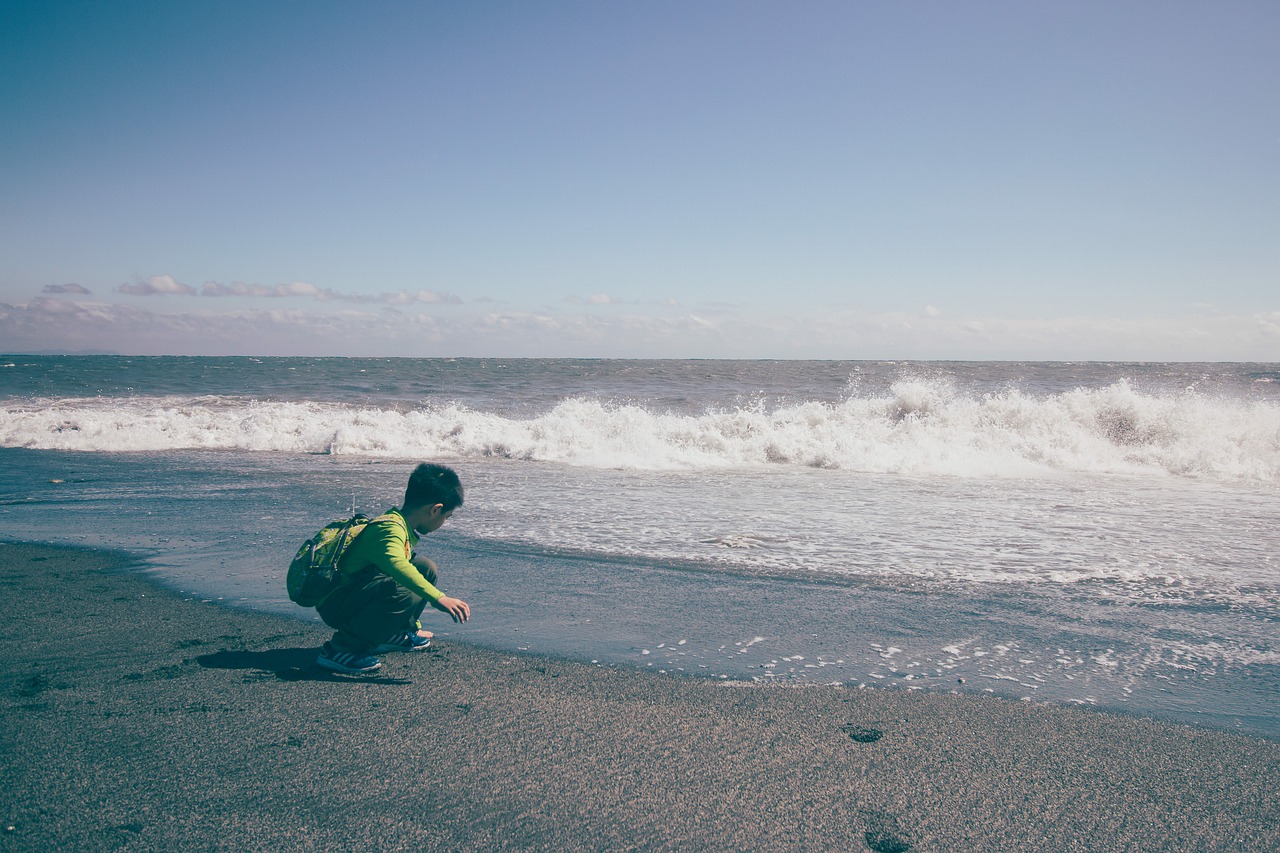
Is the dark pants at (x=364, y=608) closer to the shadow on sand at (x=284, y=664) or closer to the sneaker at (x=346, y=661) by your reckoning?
the sneaker at (x=346, y=661)

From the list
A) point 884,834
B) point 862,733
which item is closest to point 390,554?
point 862,733

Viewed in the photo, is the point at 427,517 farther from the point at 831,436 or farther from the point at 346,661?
the point at 831,436

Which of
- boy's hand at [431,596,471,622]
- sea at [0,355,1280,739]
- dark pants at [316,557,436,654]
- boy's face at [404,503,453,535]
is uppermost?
boy's face at [404,503,453,535]

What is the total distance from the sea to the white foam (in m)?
0.09

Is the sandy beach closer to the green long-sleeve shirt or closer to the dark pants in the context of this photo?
→ the dark pants

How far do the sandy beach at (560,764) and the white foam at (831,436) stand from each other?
31.3 ft

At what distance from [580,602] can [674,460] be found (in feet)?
28.8

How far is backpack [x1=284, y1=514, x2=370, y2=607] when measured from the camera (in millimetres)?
3771

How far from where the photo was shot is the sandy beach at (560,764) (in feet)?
8.14

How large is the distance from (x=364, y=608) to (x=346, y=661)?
270mm

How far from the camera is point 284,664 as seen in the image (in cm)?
394

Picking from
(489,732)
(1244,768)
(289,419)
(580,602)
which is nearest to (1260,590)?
(1244,768)

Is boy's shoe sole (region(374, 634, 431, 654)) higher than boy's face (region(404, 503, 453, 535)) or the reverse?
the reverse

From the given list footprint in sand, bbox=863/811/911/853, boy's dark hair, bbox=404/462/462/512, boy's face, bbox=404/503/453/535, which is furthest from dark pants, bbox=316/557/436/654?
footprint in sand, bbox=863/811/911/853
